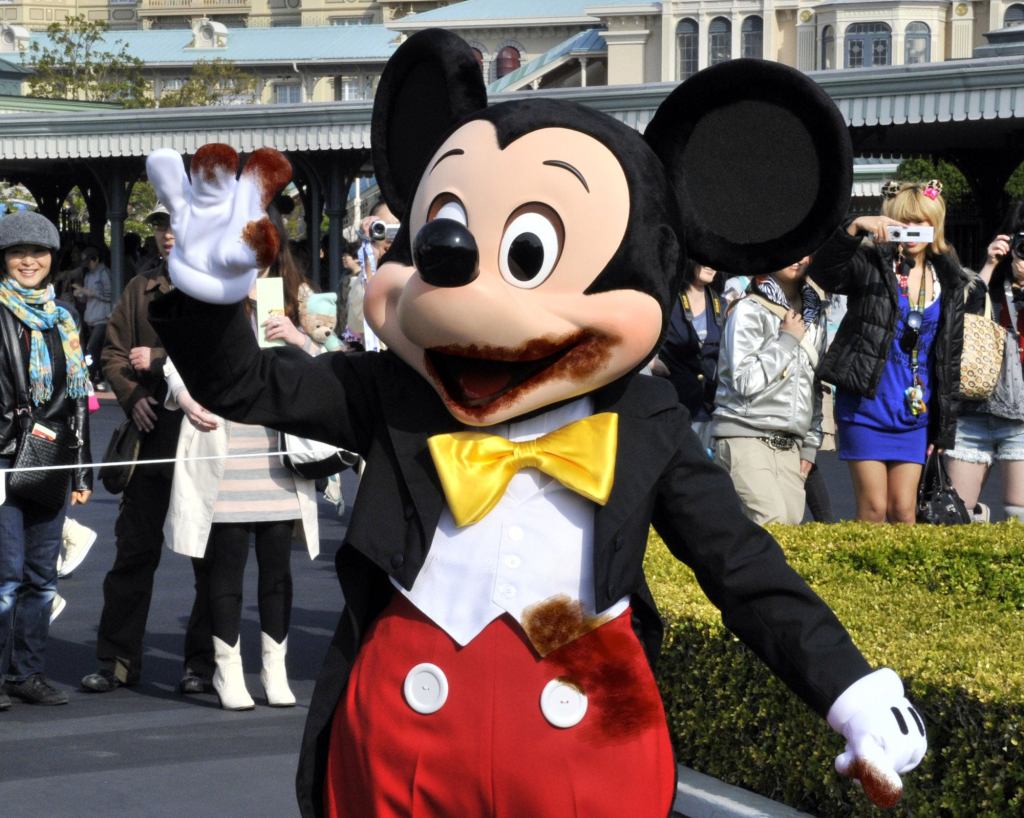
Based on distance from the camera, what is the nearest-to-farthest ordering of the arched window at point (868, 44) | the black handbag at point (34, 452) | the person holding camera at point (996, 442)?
the black handbag at point (34, 452) < the person holding camera at point (996, 442) < the arched window at point (868, 44)

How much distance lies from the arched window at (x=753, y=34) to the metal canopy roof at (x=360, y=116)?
201ft

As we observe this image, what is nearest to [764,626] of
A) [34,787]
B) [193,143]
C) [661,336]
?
[661,336]

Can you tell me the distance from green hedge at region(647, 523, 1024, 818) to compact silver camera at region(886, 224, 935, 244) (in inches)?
46.6

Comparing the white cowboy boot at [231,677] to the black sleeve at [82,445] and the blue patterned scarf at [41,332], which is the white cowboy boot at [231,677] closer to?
the black sleeve at [82,445]

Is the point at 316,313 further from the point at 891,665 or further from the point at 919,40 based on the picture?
the point at 919,40

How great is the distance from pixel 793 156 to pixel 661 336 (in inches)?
19.2

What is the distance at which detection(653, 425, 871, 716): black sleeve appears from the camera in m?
3.19

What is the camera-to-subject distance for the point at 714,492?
3.35m

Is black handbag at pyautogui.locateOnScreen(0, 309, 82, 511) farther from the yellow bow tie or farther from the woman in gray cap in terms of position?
the yellow bow tie

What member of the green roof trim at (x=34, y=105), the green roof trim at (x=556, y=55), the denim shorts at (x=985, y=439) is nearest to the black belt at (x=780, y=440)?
the denim shorts at (x=985, y=439)

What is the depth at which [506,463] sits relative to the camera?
322 centimetres

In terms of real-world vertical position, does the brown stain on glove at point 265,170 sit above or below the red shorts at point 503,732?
above

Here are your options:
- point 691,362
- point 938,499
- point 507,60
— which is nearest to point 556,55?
point 507,60

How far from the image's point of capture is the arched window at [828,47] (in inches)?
3083
